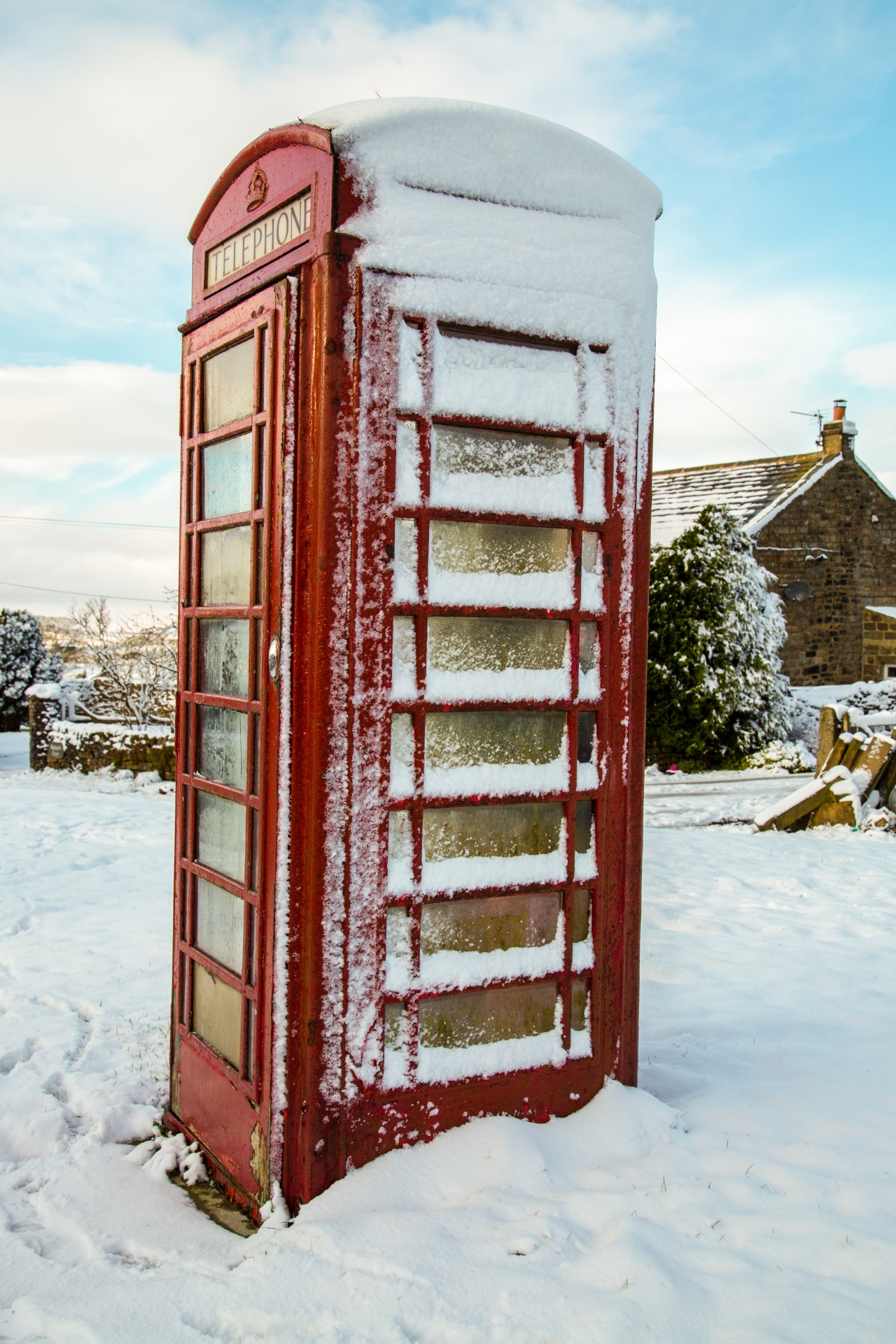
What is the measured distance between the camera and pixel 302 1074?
266cm

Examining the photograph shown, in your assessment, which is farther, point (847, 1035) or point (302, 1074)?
point (847, 1035)

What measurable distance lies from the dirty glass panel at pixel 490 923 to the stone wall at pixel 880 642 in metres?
21.2

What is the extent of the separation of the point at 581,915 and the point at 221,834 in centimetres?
117

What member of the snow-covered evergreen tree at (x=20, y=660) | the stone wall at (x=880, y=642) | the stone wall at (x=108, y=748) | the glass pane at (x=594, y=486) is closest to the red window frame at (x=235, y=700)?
the glass pane at (x=594, y=486)

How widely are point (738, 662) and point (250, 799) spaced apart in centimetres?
1529

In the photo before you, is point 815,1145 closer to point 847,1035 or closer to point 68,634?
point 847,1035

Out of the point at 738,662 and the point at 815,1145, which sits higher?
the point at 738,662

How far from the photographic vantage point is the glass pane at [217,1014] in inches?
118

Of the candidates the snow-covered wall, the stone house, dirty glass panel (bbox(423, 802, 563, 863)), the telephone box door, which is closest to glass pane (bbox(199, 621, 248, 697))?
the telephone box door

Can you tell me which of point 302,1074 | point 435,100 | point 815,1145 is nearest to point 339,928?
point 302,1074

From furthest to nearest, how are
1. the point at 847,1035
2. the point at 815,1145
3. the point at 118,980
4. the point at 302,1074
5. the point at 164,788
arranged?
1. the point at 164,788
2. the point at 118,980
3. the point at 847,1035
4. the point at 815,1145
5. the point at 302,1074

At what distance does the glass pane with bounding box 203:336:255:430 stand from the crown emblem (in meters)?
0.42

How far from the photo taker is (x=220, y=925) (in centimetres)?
312

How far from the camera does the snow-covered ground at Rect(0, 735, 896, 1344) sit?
2.20m
